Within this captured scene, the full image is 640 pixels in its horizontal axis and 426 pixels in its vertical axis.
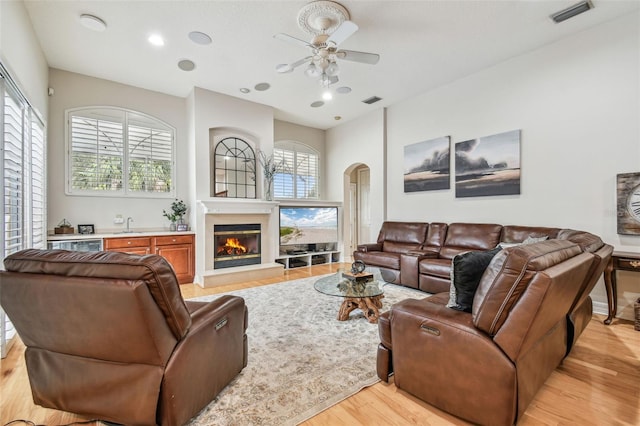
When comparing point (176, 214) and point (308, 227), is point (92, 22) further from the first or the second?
point (308, 227)

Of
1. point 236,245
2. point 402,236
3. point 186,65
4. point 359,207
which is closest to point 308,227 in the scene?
point 236,245

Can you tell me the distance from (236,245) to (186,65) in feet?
9.63

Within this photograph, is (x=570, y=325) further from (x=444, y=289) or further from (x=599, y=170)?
(x=599, y=170)

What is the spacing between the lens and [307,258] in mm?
6238

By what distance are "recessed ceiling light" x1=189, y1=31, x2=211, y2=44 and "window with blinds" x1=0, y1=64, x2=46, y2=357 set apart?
174cm

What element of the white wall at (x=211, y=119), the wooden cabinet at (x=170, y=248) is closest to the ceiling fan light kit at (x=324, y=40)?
the white wall at (x=211, y=119)

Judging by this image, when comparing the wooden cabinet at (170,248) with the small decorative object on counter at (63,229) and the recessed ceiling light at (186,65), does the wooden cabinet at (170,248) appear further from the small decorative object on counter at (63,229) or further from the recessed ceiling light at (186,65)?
the recessed ceiling light at (186,65)

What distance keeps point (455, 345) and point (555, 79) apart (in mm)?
3873

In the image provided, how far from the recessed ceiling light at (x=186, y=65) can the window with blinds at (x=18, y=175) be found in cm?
178

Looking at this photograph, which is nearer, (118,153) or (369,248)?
(118,153)

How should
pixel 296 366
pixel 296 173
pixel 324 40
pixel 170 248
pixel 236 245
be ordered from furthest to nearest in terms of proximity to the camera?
pixel 296 173 < pixel 236 245 < pixel 170 248 < pixel 324 40 < pixel 296 366

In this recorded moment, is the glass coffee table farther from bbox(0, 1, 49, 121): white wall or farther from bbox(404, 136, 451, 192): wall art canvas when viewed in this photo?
bbox(0, 1, 49, 121): white wall

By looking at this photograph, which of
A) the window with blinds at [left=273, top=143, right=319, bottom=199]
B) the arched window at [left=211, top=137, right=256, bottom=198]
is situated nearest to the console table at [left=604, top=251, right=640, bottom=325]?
the arched window at [left=211, top=137, right=256, bottom=198]

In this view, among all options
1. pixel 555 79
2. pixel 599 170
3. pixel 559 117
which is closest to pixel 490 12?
pixel 555 79
